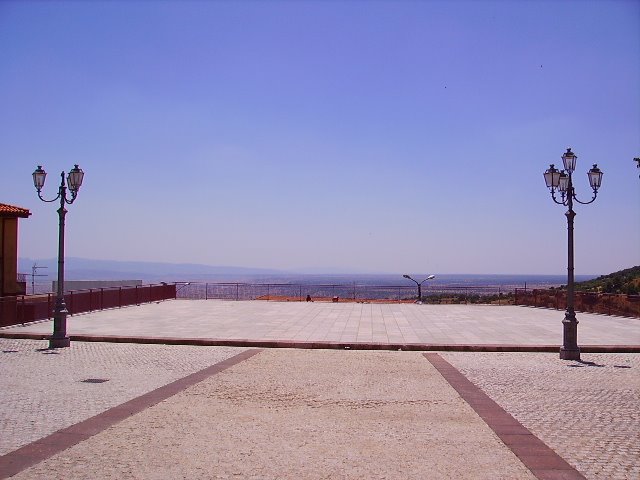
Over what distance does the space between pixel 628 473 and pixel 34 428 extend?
282 inches

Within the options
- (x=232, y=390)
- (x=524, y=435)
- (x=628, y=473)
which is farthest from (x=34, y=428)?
(x=628, y=473)

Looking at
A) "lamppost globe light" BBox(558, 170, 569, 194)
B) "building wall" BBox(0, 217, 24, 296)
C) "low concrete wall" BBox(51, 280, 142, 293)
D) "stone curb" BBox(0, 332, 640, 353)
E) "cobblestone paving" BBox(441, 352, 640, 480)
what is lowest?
"cobblestone paving" BBox(441, 352, 640, 480)

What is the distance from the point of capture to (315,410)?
366 inches

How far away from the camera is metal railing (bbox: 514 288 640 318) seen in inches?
1009

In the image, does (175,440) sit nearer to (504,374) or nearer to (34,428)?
(34,428)

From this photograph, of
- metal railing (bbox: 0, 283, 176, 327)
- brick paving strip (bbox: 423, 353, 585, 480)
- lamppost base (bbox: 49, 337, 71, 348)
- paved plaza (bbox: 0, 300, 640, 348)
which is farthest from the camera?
metal railing (bbox: 0, 283, 176, 327)

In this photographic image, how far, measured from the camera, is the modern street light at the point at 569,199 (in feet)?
49.8

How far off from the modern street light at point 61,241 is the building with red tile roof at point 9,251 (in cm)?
1216

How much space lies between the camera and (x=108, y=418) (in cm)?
867

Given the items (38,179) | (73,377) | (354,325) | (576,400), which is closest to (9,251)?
(38,179)

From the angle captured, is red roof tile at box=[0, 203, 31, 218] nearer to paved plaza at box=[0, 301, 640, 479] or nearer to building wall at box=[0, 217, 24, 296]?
building wall at box=[0, 217, 24, 296]

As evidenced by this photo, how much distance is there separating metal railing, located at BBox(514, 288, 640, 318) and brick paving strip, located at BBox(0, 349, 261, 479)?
66.8 feet

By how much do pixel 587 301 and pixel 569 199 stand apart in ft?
47.6

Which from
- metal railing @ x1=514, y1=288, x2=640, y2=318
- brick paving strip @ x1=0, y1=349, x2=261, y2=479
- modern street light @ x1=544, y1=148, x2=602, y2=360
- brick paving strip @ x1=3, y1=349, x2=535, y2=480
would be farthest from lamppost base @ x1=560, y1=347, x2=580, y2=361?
metal railing @ x1=514, y1=288, x2=640, y2=318
